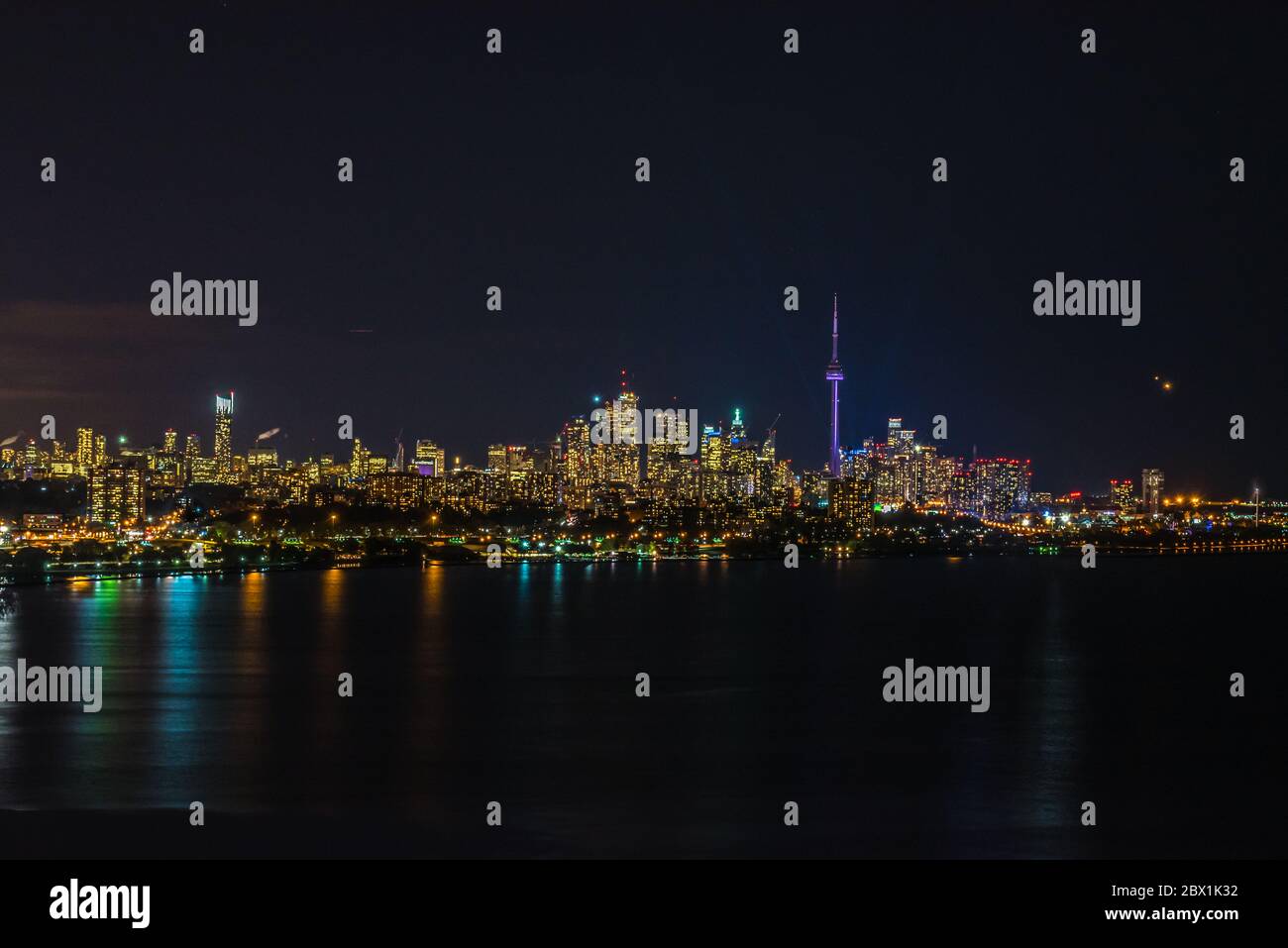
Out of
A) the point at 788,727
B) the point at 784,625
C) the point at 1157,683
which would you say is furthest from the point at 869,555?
the point at 788,727

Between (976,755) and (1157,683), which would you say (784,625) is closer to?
(1157,683)
